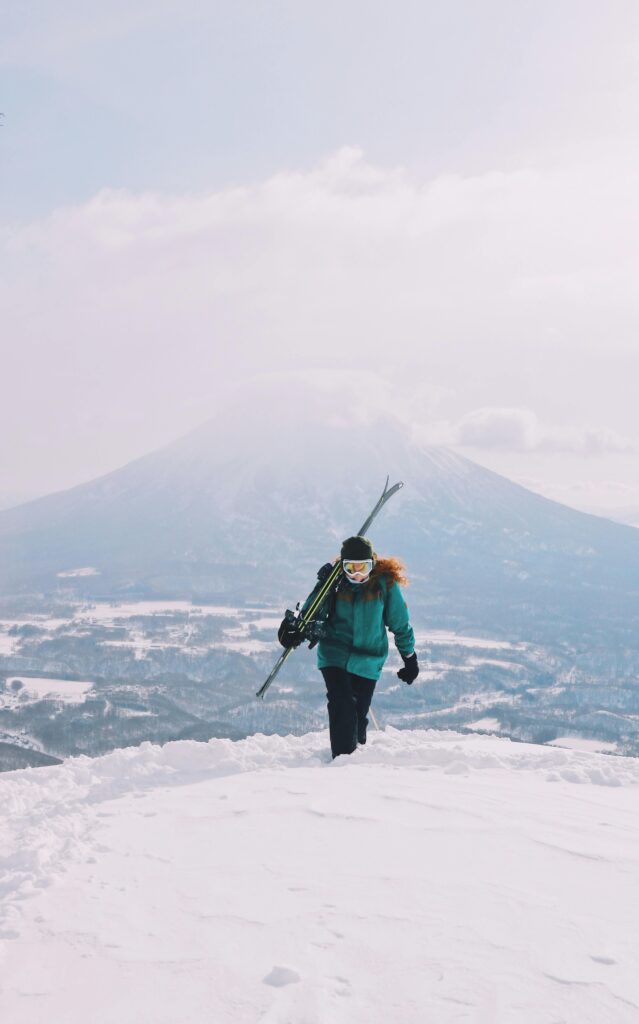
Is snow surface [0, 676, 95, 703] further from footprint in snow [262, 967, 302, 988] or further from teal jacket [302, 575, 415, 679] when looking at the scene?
footprint in snow [262, 967, 302, 988]

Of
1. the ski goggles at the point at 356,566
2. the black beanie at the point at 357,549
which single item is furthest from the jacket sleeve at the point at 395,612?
the black beanie at the point at 357,549

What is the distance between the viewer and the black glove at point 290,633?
8859 mm

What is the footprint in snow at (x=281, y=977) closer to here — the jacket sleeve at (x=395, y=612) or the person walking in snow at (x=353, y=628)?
the person walking in snow at (x=353, y=628)

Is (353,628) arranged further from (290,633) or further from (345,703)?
(345,703)

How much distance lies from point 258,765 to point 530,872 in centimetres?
454

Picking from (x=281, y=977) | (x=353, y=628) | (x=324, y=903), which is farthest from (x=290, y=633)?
(x=281, y=977)

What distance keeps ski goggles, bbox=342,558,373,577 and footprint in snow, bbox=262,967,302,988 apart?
225 inches

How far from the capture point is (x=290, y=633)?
29.2 feet

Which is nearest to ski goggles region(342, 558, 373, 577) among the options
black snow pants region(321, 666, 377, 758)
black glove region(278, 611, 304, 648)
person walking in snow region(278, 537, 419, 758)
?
person walking in snow region(278, 537, 419, 758)

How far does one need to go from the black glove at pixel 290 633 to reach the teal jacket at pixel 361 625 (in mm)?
223

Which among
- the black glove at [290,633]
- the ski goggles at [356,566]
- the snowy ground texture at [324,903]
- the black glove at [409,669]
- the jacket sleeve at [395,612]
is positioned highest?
the ski goggles at [356,566]

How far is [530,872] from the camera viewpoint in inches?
175

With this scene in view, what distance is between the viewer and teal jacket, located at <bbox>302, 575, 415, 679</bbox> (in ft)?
29.1

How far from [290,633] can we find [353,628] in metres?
0.72
